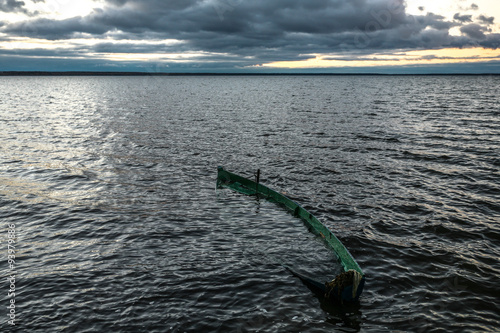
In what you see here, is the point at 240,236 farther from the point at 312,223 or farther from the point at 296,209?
the point at 296,209

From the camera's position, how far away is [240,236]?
17.0 m

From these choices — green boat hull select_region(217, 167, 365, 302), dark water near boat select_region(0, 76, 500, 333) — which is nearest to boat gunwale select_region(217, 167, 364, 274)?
green boat hull select_region(217, 167, 365, 302)

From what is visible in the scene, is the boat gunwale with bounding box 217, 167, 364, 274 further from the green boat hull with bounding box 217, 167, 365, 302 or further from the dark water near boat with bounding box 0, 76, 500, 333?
the dark water near boat with bounding box 0, 76, 500, 333

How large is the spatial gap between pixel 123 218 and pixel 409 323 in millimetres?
14164

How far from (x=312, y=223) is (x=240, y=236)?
359cm

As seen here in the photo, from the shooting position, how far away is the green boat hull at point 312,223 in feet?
38.7

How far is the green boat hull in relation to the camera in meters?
11.8

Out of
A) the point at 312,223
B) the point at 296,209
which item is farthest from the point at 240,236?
the point at 296,209

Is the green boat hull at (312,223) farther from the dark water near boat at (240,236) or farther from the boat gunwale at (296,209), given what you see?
the dark water near boat at (240,236)

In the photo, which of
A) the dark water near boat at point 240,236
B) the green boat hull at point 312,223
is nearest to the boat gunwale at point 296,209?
the green boat hull at point 312,223

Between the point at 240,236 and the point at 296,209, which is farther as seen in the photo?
the point at 296,209

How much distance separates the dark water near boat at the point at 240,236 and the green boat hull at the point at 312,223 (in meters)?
0.49

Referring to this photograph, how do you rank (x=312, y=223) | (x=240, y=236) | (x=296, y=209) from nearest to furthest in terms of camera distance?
(x=240, y=236) < (x=312, y=223) < (x=296, y=209)

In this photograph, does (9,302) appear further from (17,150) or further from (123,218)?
(17,150)
